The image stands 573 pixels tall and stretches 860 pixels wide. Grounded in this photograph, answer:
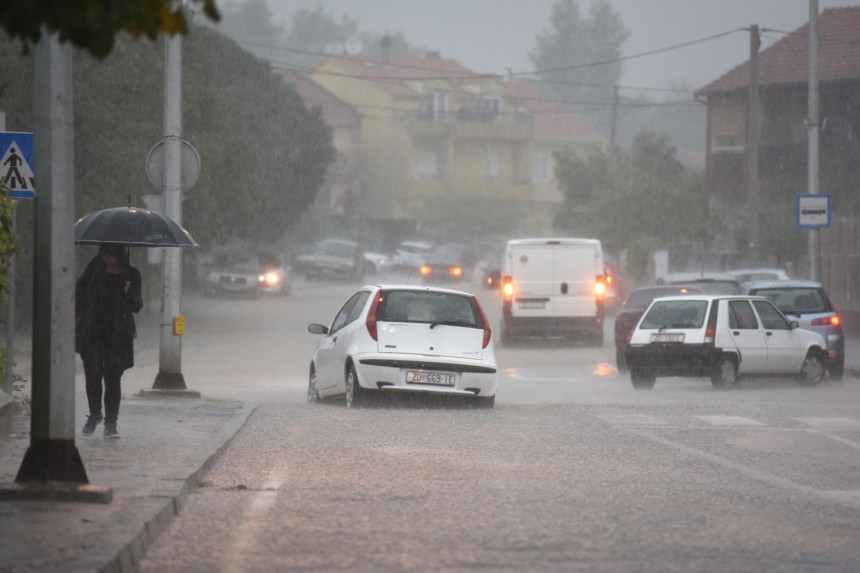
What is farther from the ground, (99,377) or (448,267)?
(448,267)

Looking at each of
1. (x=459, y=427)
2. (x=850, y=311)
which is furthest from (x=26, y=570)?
(x=850, y=311)

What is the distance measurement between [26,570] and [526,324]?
24.1 meters

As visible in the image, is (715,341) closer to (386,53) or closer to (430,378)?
(430,378)

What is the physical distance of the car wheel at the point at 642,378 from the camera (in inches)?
837

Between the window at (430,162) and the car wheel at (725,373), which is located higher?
the window at (430,162)

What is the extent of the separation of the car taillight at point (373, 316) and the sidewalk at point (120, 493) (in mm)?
1974

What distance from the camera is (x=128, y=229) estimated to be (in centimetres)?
1287

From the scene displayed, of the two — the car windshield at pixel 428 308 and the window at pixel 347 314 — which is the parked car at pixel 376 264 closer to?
the window at pixel 347 314

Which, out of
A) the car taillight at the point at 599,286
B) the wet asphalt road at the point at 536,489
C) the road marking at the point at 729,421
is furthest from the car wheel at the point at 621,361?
the road marking at the point at 729,421

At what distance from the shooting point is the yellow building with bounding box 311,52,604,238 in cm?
9381

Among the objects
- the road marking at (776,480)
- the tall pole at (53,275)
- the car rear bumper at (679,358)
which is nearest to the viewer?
the tall pole at (53,275)

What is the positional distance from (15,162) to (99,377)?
2483 mm

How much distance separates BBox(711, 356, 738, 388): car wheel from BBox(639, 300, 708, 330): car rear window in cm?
65

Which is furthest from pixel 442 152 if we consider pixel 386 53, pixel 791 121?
pixel 791 121
